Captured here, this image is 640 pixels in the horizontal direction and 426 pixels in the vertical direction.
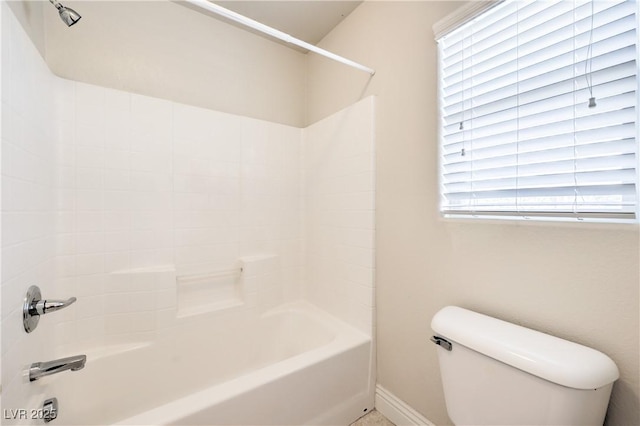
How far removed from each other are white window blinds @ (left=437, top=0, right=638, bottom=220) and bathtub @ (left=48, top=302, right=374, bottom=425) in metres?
1.04

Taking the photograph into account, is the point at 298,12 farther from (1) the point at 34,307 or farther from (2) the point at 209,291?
(1) the point at 34,307

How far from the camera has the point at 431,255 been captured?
4.37 feet

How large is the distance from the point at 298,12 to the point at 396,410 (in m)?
2.54

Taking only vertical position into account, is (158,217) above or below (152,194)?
below

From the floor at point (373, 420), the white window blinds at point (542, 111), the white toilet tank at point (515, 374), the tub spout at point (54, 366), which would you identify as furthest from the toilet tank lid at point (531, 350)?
the tub spout at point (54, 366)

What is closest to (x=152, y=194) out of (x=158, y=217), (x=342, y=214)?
(x=158, y=217)

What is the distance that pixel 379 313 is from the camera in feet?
5.32

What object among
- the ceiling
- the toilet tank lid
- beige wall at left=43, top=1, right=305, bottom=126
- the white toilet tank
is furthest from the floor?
the ceiling

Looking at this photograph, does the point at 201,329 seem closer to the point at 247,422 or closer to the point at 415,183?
the point at 247,422

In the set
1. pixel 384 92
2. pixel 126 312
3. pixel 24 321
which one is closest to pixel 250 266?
pixel 126 312

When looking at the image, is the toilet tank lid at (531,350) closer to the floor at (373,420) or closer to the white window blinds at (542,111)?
the white window blinds at (542,111)

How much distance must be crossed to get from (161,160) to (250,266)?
0.89m

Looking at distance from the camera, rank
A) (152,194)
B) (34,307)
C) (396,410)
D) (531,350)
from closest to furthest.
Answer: (531,350), (34,307), (396,410), (152,194)

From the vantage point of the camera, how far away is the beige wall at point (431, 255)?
828 mm
